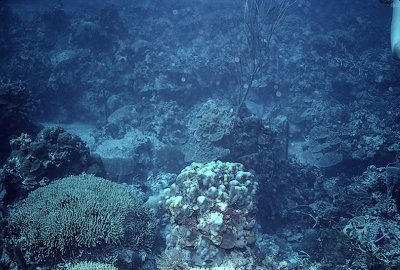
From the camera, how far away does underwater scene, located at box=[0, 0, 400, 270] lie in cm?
439

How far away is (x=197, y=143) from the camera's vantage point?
27.5ft

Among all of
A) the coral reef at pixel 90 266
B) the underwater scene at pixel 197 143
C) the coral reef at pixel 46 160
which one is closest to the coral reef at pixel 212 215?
the underwater scene at pixel 197 143

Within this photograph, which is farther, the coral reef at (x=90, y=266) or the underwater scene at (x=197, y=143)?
the underwater scene at (x=197, y=143)

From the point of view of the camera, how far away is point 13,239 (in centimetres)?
439

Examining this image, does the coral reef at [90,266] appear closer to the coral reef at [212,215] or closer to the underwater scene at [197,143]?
the underwater scene at [197,143]

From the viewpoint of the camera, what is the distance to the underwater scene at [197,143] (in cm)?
439

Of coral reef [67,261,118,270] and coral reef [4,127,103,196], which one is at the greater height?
coral reef [67,261,118,270]

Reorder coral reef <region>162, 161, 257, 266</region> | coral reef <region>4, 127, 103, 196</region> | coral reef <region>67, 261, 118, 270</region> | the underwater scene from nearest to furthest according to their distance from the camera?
coral reef <region>67, 261, 118, 270</region> → coral reef <region>162, 161, 257, 266</region> → the underwater scene → coral reef <region>4, 127, 103, 196</region>

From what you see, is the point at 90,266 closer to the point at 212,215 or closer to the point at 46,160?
the point at 212,215

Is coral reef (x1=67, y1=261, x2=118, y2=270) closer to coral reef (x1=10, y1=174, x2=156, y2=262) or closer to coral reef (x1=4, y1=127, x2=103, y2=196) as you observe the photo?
coral reef (x1=10, y1=174, x2=156, y2=262)

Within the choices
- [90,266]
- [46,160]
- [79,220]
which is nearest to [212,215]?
[90,266]

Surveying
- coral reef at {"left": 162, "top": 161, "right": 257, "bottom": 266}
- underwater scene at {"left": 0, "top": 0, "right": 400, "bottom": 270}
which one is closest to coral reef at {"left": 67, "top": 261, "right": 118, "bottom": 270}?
underwater scene at {"left": 0, "top": 0, "right": 400, "bottom": 270}

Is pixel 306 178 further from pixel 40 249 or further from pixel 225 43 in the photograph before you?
pixel 225 43

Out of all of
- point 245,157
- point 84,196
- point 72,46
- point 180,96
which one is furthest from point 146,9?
point 84,196
